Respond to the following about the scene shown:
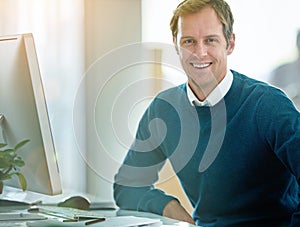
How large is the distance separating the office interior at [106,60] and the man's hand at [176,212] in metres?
0.03

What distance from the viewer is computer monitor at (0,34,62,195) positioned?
112 cm

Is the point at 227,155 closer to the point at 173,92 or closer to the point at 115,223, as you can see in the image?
the point at 173,92

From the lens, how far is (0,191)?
4.70 ft

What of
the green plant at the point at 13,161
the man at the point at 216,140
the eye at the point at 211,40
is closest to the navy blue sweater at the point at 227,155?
the man at the point at 216,140

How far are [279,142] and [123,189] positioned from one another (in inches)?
23.1

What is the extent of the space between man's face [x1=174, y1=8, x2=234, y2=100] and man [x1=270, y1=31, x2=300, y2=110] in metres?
0.15

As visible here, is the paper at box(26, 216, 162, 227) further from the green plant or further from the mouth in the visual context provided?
the mouth

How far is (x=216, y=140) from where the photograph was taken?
60.3 inches

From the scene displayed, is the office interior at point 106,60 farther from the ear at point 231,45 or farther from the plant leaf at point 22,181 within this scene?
the plant leaf at point 22,181

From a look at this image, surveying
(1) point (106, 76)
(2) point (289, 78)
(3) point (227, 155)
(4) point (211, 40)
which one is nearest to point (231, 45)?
(4) point (211, 40)

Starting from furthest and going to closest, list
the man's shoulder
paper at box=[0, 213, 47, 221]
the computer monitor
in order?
the man's shoulder
paper at box=[0, 213, 47, 221]
the computer monitor

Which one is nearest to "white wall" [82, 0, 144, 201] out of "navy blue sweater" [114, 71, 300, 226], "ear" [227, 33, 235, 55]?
"navy blue sweater" [114, 71, 300, 226]

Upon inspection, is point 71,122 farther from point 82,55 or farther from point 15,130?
point 15,130

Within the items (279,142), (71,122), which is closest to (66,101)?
(71,122)
